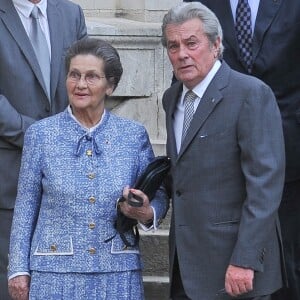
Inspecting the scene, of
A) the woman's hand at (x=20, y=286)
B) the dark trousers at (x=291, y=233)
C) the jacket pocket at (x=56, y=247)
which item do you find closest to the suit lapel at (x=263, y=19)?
the dark trousers at (x=291, y=233)

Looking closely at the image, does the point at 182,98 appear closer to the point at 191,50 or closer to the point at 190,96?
the point at 190,96

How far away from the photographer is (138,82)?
7.27 meters

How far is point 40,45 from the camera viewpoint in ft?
17.7

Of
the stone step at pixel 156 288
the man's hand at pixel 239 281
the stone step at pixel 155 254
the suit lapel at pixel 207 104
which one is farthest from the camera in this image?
the stone step at pixel 155 254

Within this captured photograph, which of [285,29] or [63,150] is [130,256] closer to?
[63,150]

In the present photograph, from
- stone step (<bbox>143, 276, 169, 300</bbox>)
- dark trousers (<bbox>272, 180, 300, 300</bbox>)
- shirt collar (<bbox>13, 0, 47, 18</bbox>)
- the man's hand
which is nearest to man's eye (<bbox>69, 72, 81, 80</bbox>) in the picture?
shirt collar (<bbox>13, 0, 47, 18</bbox>)

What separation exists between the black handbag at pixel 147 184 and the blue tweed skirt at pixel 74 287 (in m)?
0.19

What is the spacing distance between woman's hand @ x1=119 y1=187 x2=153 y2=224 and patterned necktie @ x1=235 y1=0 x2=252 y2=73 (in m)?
0.96

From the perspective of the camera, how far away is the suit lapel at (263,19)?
5250 mm

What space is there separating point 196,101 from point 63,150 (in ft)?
1.93

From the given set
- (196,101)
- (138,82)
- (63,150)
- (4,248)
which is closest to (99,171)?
(63,150)

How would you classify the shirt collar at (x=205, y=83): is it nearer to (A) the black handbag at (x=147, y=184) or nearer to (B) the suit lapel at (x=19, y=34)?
(A) the black handbag at (x=147, y=184)

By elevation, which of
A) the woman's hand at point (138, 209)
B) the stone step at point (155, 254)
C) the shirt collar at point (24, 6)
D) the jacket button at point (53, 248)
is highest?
the shirt collar at point (24, 6)

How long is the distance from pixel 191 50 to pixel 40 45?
1.03m
